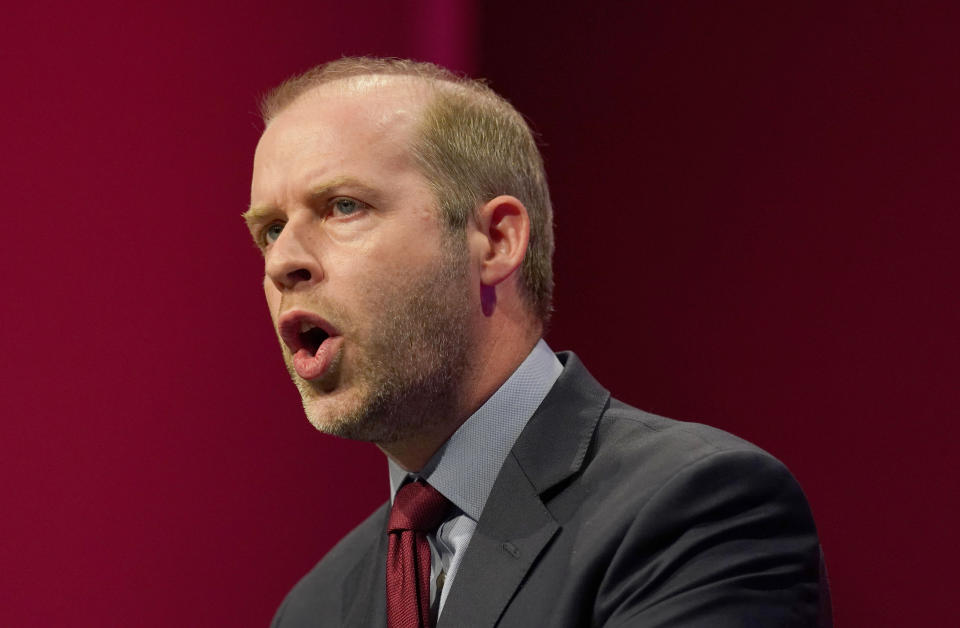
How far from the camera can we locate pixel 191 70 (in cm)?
197

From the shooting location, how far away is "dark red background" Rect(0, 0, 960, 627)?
1.78 metres

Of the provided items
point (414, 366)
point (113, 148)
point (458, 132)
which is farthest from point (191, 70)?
point (414, 366)

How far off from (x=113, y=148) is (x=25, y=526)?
65 centimetres

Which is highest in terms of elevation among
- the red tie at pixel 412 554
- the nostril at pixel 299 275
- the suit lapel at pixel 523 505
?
the nostril at pixel 299 275

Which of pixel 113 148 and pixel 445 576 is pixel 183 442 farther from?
pixel 445 576

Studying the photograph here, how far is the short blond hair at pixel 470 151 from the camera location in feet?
5.05

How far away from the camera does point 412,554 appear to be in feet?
4.81

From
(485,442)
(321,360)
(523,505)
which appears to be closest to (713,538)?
(523,505)

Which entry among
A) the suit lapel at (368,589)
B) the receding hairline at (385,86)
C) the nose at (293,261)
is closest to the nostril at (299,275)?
the nose at (293,261)

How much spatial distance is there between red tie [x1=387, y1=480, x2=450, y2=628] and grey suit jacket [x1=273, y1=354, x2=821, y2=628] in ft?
0.34

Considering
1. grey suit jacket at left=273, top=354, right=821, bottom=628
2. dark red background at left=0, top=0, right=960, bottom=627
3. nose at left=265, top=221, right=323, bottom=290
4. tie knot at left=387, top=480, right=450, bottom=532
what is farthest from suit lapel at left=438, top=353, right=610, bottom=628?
dark red background at left=0, top=0, right=960, bottom=627

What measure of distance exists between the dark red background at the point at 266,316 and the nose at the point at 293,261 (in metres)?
0.55

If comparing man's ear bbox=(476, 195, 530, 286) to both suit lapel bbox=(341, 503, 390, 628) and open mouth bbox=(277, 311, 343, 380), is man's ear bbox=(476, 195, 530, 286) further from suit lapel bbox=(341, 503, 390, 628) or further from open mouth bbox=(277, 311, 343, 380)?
suit lapel bbox=(341, 503, 390, 628)

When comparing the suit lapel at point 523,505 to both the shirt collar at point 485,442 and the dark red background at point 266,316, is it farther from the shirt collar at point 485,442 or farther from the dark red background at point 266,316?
the dark red background at point 266,316
